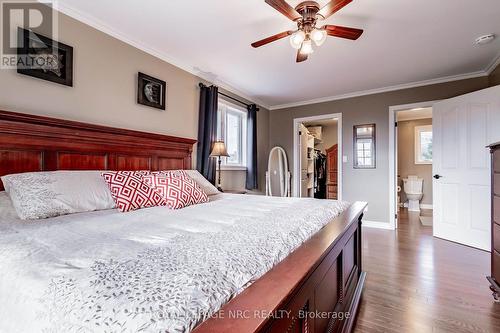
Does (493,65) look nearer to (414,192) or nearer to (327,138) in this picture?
(414,192)

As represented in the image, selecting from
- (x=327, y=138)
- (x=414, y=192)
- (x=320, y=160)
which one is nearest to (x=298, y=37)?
(x=320, y=160)

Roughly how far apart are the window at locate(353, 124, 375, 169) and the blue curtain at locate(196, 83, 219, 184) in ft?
8.71

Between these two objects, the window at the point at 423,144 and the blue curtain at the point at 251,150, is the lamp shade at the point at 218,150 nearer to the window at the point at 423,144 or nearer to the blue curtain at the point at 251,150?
the blue curtain at the point at 251,150

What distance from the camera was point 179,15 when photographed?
221 cm

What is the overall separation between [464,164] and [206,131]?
3.54 metres

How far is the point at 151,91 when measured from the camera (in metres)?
2.80

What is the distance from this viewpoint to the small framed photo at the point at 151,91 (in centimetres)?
269

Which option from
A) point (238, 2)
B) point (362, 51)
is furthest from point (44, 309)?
point (362, 51)

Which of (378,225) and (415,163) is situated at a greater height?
(415,163)

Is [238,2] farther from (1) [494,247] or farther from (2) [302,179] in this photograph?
(2) [302,179]

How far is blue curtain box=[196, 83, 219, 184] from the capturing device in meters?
3.33

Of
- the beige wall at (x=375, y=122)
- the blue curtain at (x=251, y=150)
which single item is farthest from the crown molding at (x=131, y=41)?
the beige wall at (x=375, y=122)

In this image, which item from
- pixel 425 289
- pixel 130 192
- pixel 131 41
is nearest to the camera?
pixel 130 192

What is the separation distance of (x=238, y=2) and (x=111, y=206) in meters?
1.90
